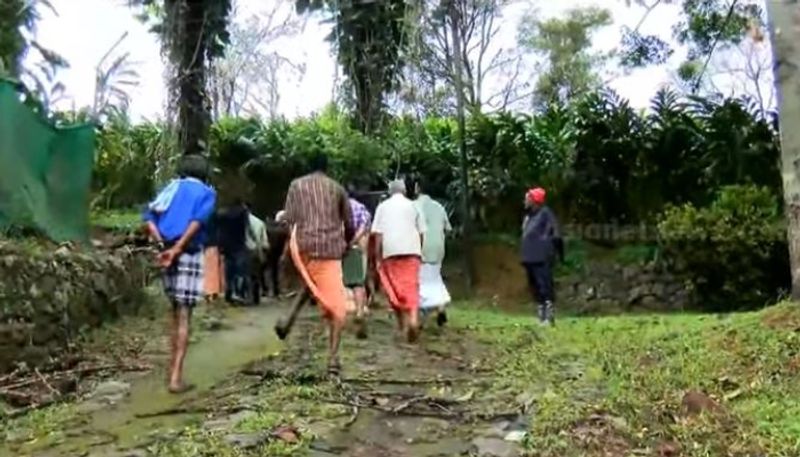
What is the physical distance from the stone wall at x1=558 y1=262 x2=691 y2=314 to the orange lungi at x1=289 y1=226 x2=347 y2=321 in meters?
9.46

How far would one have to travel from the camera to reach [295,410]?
232 inches

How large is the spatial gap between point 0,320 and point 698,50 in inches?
443

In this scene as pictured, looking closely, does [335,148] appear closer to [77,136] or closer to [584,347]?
[77,136]

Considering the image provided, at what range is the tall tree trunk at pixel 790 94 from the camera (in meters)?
7.54

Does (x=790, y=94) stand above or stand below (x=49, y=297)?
above

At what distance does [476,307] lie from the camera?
50.2ft

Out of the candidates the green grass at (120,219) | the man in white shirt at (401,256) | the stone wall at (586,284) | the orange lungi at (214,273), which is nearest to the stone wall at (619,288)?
the stone wall at (586,284)

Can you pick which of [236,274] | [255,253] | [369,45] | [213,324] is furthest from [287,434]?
[369,45]

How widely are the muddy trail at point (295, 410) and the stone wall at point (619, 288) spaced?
786 centimetres

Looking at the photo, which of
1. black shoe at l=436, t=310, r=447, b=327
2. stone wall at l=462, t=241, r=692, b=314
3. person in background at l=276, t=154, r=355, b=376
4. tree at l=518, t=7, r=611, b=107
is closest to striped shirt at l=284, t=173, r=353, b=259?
person in background at l=276, t=154, r=355, b=376

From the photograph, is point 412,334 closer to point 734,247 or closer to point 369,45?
point 734,247

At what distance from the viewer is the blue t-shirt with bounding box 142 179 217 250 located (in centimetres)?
645

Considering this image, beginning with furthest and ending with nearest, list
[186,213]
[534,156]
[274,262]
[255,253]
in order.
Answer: [534,156] < [274,262] < [255,253] < [186,213]

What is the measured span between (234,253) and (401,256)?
4.18m
